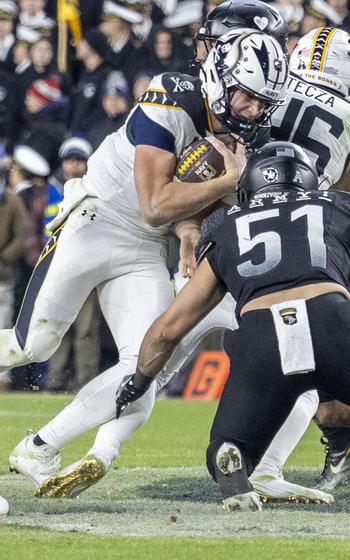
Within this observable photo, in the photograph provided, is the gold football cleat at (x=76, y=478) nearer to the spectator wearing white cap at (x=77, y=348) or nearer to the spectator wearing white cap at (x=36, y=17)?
the spectator wearing white cap at (x=77, y=348)

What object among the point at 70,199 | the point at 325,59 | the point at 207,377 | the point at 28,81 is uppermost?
the point at 325,59

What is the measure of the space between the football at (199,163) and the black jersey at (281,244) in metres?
0.57

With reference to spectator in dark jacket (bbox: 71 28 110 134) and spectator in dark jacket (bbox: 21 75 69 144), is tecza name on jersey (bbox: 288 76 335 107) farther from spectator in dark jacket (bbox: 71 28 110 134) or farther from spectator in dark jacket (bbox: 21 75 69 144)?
spectator in dark jacket (bbox: 21 75 69 144)

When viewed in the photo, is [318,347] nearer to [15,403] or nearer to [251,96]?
[251,96]

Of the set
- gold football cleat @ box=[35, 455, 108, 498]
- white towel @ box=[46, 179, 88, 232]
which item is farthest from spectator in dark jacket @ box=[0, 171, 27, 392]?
gold football cleat @ box=[35, 455, 108, 498]

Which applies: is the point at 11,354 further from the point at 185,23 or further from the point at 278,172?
the point at 185,23

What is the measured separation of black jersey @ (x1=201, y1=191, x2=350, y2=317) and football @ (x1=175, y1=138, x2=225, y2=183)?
0.57 m

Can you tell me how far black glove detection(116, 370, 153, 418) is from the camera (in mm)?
4996

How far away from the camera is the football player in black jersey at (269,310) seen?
4590mm

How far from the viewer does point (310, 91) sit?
5.86 metres

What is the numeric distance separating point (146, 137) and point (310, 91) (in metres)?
0.91

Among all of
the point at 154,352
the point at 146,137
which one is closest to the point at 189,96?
the point at 146,137

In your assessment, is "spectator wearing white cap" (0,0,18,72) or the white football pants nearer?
the white football pants

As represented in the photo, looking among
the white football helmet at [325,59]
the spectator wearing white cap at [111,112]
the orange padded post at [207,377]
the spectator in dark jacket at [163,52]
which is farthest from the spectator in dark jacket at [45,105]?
the white football helmet at [325,59]
